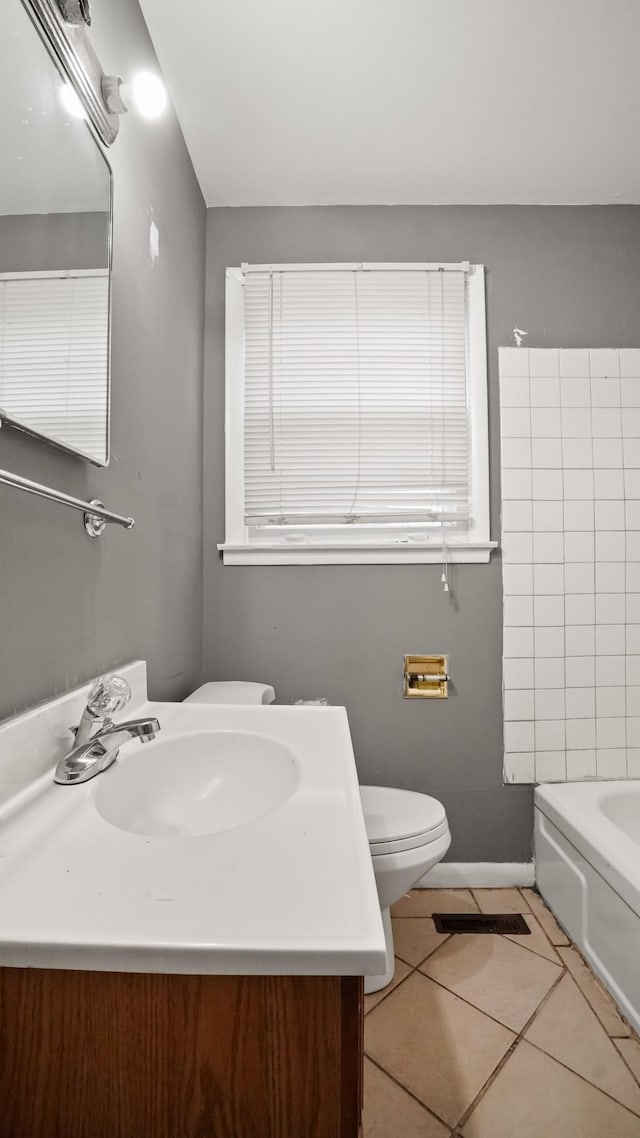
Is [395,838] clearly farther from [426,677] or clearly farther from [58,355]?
[58,355]

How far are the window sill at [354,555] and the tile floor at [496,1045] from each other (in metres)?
1.18

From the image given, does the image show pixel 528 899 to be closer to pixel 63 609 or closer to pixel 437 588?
pixel 437 588

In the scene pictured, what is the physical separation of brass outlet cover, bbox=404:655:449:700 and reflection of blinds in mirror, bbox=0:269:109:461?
125 cm

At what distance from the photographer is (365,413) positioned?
1.83 meters

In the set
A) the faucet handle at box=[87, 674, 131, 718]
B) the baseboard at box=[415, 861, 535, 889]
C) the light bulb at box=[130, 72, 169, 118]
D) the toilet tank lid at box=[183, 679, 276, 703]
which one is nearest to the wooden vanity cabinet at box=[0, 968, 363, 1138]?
the faucet handle at box=[87, 674, 131, 718]

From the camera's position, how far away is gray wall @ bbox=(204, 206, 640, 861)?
180cm

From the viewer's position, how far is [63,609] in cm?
89

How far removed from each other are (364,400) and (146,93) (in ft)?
3.28

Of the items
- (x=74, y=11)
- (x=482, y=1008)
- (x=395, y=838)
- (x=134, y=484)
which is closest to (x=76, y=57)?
(x=74, y=11)

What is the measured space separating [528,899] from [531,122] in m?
2.52

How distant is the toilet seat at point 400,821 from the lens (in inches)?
50.3

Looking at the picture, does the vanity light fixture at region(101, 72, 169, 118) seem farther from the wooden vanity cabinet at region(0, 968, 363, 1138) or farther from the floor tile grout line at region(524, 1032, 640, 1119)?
the floor tile grout line at region(524, 1032, 640, 1119)

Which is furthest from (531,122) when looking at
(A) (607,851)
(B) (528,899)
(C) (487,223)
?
(B) (528,899)

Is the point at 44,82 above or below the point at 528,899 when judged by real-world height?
above
